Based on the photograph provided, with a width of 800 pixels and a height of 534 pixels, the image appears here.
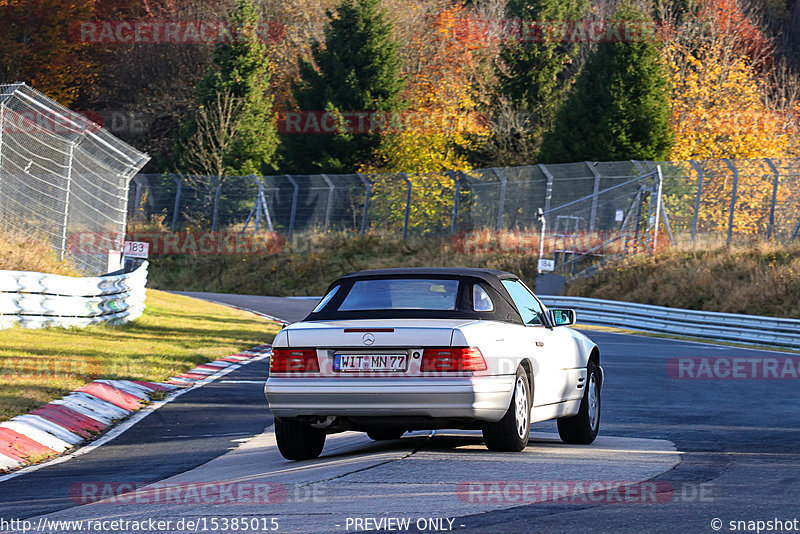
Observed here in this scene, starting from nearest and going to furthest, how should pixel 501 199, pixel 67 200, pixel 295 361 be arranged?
pixel 295 361
pixel 67 200
pixel 501 199

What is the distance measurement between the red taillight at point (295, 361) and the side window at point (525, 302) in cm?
191

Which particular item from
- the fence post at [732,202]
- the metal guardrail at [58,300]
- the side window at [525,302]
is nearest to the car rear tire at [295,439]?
the side window at [525,302]

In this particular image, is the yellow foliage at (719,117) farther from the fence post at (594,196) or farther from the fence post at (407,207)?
the fence post at (594,196)

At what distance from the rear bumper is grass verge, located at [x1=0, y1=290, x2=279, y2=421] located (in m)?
4.35

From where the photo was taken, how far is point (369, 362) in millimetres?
8242

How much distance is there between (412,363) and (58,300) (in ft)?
41.1

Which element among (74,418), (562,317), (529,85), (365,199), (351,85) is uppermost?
(529,85)

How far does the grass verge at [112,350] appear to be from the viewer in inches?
526

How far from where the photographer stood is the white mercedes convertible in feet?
26.7

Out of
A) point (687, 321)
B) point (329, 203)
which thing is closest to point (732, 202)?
point (687, 321)

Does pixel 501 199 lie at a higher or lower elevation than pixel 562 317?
higher

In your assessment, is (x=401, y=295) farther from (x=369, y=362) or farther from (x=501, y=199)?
(x=501, y=199)

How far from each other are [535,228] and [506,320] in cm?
3149

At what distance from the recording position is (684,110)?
51625mm
